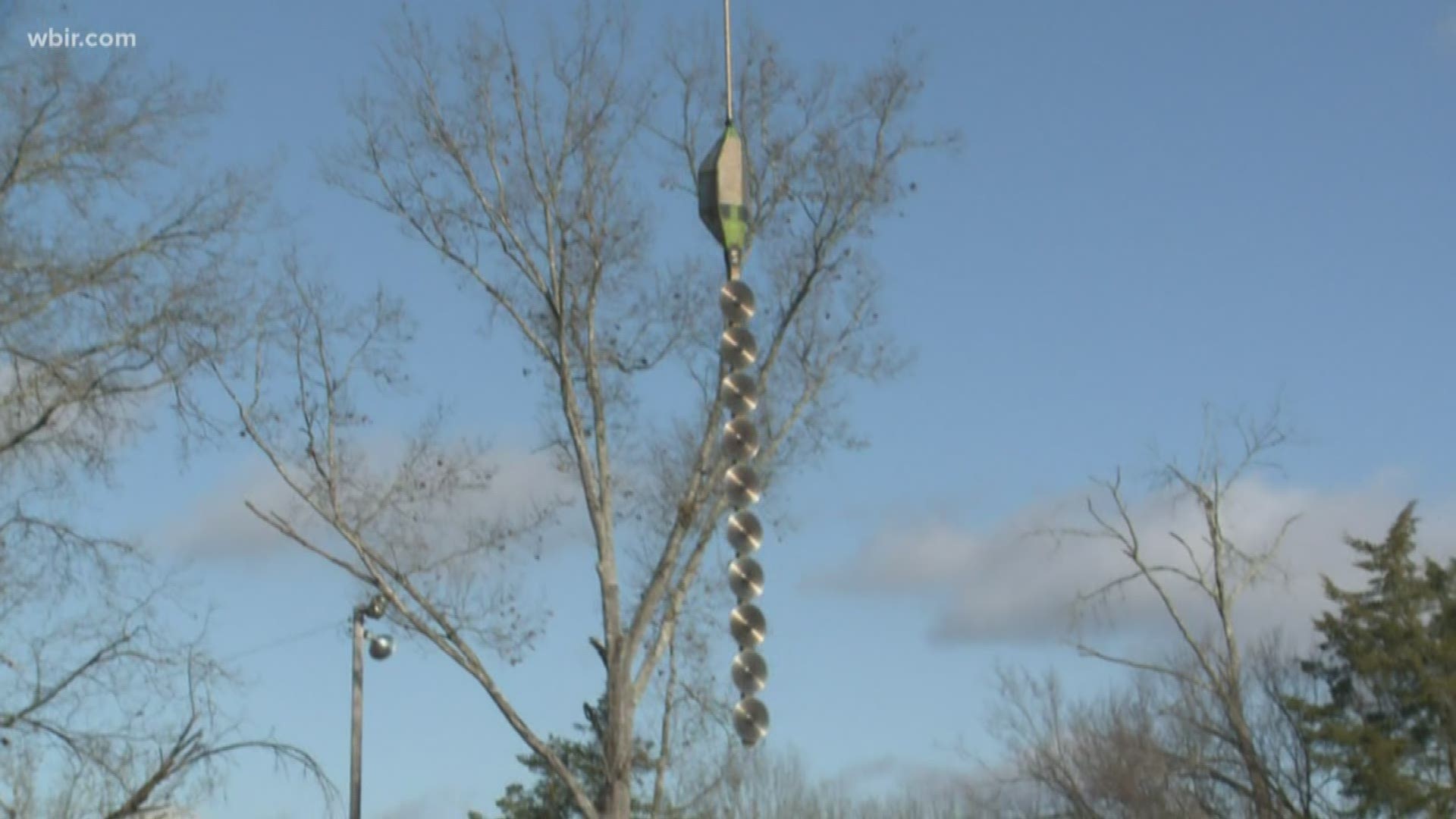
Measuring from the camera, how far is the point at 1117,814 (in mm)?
40688

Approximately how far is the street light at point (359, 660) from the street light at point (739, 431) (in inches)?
513

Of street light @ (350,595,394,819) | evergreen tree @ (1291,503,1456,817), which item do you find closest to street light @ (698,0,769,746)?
street light @ (350,595,394,819)

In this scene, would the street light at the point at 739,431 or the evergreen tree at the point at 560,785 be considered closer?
the street light at the point at 739,431

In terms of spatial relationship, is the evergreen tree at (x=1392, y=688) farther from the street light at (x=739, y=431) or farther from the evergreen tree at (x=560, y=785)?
the street light at (x=739, y=431)

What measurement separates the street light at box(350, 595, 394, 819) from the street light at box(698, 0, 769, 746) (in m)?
13.0

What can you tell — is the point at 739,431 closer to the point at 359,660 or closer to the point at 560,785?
the point at 359,660

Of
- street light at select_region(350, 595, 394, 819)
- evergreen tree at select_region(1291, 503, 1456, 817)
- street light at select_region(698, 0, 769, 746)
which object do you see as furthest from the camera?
evergreen tree at select_region(1291, 503, 1456, 817)

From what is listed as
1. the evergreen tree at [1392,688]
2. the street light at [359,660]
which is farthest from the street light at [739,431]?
the evergreen tree at [1392,688]

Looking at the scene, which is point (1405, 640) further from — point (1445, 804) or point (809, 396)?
point (809, 396)

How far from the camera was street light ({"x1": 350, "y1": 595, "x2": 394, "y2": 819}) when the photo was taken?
78.0ft

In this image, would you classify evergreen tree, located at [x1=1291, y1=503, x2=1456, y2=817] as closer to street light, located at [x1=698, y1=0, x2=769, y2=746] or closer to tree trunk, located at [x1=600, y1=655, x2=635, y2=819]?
tree trunk, located at [x1=600, y1=655, x2=635, y2=819]

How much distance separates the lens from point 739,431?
11.3 metres

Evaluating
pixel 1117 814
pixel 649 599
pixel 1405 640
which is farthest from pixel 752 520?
pixel 1405 640

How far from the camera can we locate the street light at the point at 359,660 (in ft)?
78.0
